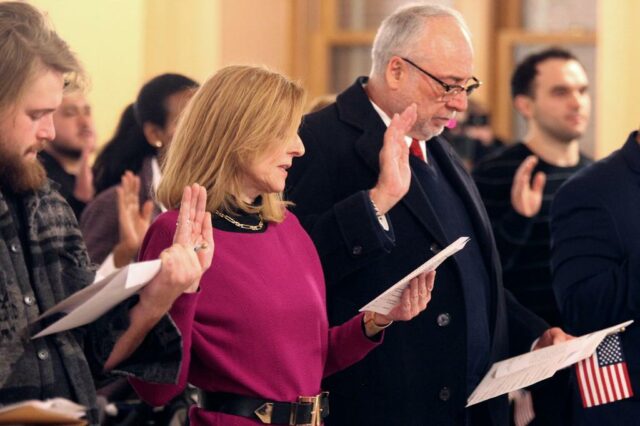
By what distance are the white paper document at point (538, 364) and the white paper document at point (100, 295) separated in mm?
Result: 1211

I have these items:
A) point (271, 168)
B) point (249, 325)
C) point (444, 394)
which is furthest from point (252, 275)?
point (444, 394)

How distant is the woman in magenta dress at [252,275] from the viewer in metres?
3.02

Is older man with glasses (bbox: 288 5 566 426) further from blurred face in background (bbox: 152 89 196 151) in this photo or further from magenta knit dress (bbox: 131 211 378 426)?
Result: blurred face in background (bbox: 152 89 196 151)

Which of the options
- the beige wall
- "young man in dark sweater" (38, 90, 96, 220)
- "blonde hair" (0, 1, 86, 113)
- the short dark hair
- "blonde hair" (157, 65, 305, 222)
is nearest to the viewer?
"blonde hair" (0, 1, 86, 113)

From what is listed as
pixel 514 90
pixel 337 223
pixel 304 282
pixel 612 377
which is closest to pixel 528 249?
pixel 514 90

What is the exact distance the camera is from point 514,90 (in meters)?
6.32

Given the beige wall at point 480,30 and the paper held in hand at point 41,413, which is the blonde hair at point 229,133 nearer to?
the paper held in hand at point 41,413

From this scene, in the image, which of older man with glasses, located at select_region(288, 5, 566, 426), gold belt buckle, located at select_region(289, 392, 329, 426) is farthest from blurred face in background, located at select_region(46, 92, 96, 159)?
gold belt buckle, located at select_region(289, 392, 329, 426)

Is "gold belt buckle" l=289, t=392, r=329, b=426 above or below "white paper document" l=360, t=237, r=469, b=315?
below

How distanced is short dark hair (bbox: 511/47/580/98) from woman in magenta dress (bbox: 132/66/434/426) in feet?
10.2

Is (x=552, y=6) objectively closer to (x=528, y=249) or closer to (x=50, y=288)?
(x=528, y=249)

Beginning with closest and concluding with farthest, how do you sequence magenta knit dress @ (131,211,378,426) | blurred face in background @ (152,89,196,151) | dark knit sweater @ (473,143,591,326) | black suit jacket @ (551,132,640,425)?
magenta knit dress @ (131,211,378,426) → black suit jacket @ (551,132,640,425) → blurred face in background @ (152,89,196,151) → dark knit sweater @ (473,143,591,326)

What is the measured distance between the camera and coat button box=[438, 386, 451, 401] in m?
3.66

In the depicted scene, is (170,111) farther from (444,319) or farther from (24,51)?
(24,51)
